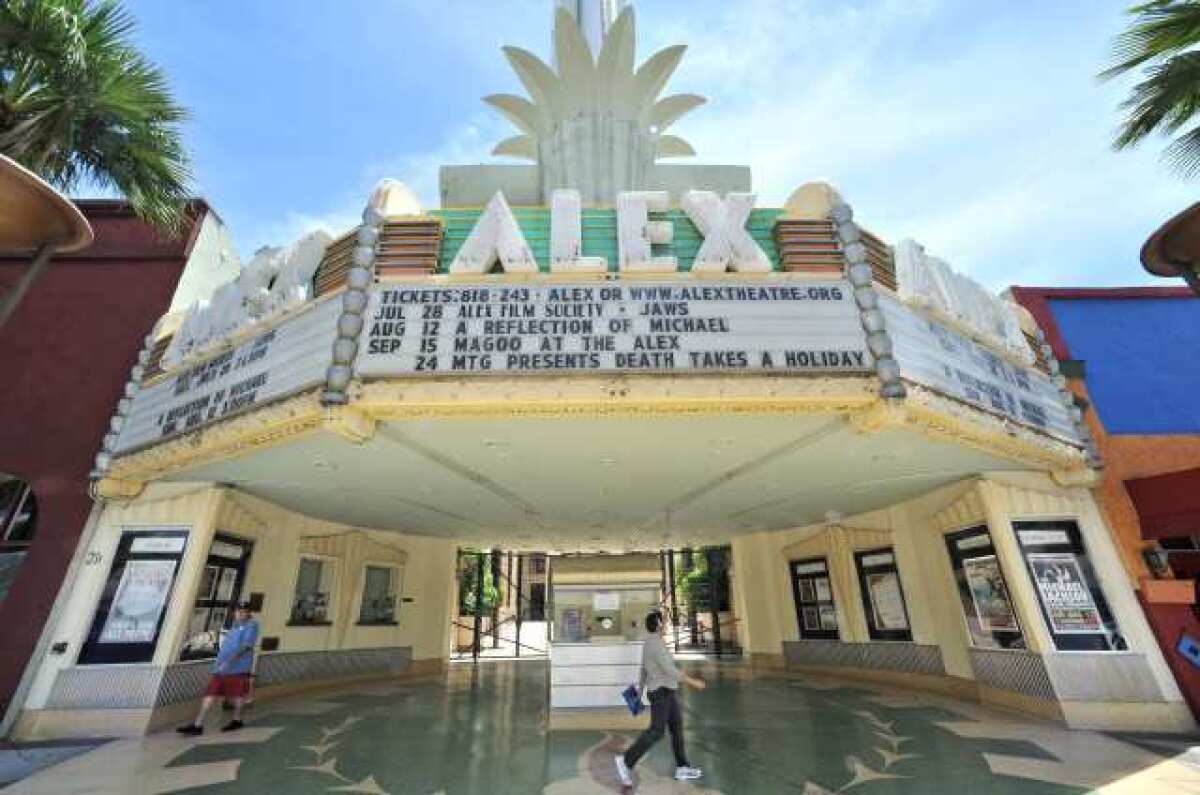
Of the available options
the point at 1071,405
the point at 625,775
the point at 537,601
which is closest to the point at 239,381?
the point at 625,775

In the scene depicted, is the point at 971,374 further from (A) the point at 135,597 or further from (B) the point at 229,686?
(A) the point at 135,597

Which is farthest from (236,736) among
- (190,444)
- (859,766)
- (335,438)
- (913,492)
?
(913,492)

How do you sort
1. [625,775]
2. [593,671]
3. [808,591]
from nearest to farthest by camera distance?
[625,775]
[593,671]
[808,591]

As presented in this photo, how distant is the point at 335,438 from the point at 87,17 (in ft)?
27.7

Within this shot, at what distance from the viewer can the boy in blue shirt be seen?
9234 millimetres

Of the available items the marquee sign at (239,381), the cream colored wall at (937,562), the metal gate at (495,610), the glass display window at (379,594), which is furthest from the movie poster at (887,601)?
the marquee sign at (239,381)

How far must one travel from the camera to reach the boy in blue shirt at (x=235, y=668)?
9.23m

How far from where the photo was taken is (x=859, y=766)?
702 cm

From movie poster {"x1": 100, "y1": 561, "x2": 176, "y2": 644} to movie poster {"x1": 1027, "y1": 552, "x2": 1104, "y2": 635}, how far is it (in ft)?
51.4

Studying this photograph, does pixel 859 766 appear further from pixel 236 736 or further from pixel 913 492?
pixel 236 736

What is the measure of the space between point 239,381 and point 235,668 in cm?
506

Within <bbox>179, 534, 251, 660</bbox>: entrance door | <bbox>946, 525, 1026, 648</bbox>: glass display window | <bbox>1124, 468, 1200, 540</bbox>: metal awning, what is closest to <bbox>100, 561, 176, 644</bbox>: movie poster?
<bbox>179, 534, 251, 660</bbox>: entrance door

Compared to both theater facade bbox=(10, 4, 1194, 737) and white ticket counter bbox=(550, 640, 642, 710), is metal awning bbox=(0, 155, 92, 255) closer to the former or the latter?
theater facade bbox=(10, 4, 1194, 737)

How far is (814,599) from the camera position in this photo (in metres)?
15.7
